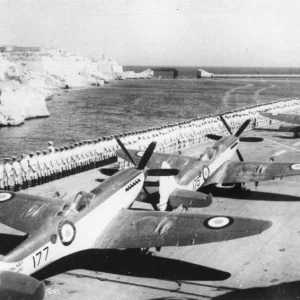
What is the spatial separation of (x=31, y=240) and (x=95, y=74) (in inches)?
7680

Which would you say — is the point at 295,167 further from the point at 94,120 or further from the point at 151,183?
the point at 94,120

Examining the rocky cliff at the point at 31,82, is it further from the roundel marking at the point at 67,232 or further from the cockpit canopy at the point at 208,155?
the roundel marking at the point at 67,232

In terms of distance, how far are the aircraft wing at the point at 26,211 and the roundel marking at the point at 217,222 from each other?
4483mm

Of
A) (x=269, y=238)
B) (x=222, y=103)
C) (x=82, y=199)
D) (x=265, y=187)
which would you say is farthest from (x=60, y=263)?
(x=222, y=103)

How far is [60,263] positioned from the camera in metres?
11.5

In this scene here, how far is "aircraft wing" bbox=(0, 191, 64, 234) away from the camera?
39.0ft

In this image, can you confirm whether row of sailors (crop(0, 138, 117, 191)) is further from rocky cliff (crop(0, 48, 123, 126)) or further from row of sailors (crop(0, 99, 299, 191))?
Result: rocky cliff (crop(0, 48, 123, 126))

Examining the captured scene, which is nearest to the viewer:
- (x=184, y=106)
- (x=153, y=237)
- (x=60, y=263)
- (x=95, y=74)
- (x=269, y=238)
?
(x=153, y=237)

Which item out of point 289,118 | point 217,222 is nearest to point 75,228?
point 217,222

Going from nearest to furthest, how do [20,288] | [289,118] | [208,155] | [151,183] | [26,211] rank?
[20,288] < [26,211] < [208,155] < [151,183] < [289,118]

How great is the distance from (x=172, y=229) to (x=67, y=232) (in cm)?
263

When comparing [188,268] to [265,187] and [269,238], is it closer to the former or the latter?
[269,238]

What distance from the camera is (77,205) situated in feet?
35.2

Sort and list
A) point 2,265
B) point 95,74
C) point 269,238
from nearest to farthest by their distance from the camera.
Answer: point 2,265 < point 269,238 < point 95,74
